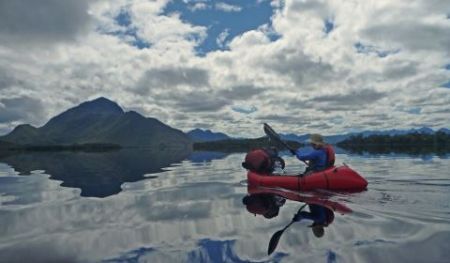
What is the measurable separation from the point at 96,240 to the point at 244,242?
385cm

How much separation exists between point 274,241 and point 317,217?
3.10m

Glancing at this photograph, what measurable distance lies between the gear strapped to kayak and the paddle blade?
7.71 metres

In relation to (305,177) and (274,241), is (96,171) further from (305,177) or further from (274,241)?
(274,241)

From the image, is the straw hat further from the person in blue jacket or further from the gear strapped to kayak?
the gear strapped to kayak

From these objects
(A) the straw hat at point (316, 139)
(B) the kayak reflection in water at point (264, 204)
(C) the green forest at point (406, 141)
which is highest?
(C) the green forest at point (406, 141)

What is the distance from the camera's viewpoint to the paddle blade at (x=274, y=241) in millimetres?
8706

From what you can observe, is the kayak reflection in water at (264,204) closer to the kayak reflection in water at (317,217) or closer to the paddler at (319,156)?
the kayak reflection in water at (317,217)

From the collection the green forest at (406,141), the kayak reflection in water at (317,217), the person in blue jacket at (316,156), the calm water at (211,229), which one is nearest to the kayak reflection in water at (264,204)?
the calm water at (211,229)

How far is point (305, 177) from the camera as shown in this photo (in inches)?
721

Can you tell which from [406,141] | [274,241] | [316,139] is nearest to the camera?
[274,241]

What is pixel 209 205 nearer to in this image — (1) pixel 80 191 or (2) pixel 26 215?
(2) pixel 26 215

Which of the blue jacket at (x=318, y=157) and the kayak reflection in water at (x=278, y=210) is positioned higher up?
the blue jacket at (x=318, y=157)

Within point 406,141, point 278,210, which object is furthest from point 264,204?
point 406,141

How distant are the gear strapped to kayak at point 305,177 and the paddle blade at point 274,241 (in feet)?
25.3
